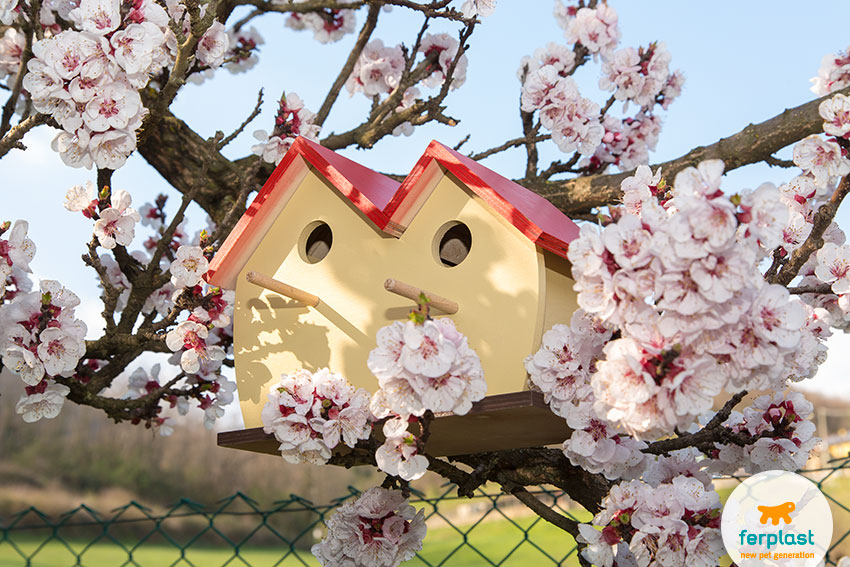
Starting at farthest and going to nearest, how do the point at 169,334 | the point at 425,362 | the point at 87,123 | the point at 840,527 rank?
1. the point at 840,527
2. the point at 169,334
3. the point at 87,123
4. the point at 425,362

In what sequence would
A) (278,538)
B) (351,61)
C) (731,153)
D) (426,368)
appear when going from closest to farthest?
(426,368) < (731,153) < (351,61) < (278,538)

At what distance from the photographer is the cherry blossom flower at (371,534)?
2.04 m

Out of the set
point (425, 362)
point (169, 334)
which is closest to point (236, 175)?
point (169, 334)

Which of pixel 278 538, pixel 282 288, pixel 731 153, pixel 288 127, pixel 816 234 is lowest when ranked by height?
pixel 282 288

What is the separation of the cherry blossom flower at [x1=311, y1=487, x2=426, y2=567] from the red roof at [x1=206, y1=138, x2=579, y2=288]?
2.23ft

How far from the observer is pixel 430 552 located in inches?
483

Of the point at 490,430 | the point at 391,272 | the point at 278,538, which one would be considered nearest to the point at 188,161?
the point at 391,272

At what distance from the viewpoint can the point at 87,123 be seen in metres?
1.82

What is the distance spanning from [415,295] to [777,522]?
933 millimetres

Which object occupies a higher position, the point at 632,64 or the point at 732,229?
the point at 632,64

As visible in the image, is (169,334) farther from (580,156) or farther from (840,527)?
(840,527)

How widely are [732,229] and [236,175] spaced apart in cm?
197

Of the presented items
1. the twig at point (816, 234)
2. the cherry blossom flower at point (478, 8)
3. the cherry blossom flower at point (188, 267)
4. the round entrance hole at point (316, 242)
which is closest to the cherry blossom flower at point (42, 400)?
the cherry blossom flower at point (188, 267)

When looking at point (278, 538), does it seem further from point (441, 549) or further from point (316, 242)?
point (316, 242)
